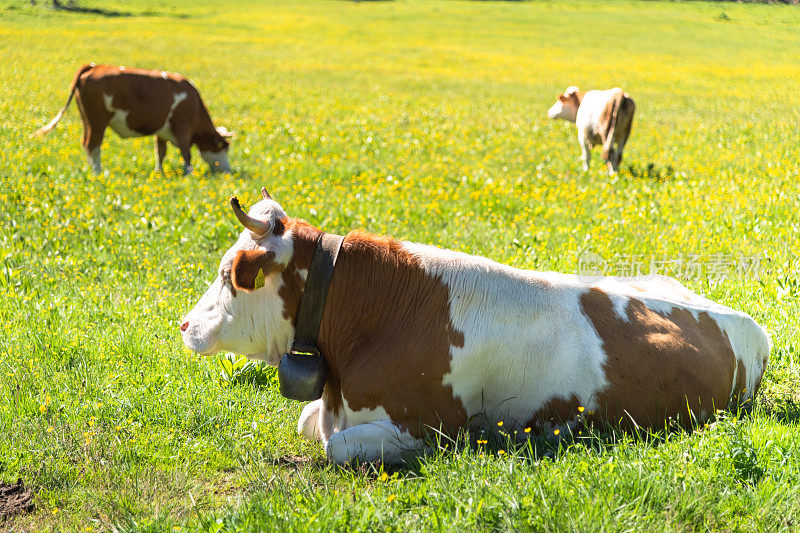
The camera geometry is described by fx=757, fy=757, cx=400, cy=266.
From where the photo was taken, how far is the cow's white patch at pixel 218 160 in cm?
1459

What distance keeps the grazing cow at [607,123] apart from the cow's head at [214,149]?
7.25 m

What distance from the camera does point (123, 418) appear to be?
4961 mm

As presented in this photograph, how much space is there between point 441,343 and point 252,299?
1.15 m

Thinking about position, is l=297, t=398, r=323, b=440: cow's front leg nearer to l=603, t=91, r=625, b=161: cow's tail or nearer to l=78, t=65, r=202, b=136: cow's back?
l=78, t=65, r=202, b=136: cow's back

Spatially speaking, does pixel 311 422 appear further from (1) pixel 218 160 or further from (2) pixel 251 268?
(1) pixel 218 160

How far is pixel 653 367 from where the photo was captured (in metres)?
4.48

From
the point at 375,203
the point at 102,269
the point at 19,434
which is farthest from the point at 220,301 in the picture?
the point at 375,203

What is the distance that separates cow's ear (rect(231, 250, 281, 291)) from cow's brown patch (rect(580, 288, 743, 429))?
1.92 meters

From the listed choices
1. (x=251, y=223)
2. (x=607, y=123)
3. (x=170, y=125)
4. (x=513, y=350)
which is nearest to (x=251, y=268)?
(x=251, y=223)

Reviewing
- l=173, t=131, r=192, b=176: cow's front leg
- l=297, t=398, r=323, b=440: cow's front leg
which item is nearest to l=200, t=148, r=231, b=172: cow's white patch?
l=173, t=131, r=192, b=176: cow's front leg

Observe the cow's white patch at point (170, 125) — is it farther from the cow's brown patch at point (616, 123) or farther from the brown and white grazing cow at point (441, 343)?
the brown and white grazing cow at point (441, 343)

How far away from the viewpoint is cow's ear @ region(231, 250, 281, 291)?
13.9ft

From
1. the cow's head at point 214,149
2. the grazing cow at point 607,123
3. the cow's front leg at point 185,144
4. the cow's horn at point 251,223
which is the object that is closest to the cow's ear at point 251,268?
the cow's horn at point 251,223

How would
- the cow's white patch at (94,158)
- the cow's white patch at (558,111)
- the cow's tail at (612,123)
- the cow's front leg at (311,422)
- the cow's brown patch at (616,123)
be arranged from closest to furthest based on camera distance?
the cow's front leg at (311,422) → the cow's white patch at (94,158) → the cow's tail at (612,123) → the cow's brown patch at (616,123) → the cow's white patch at (558,111)
